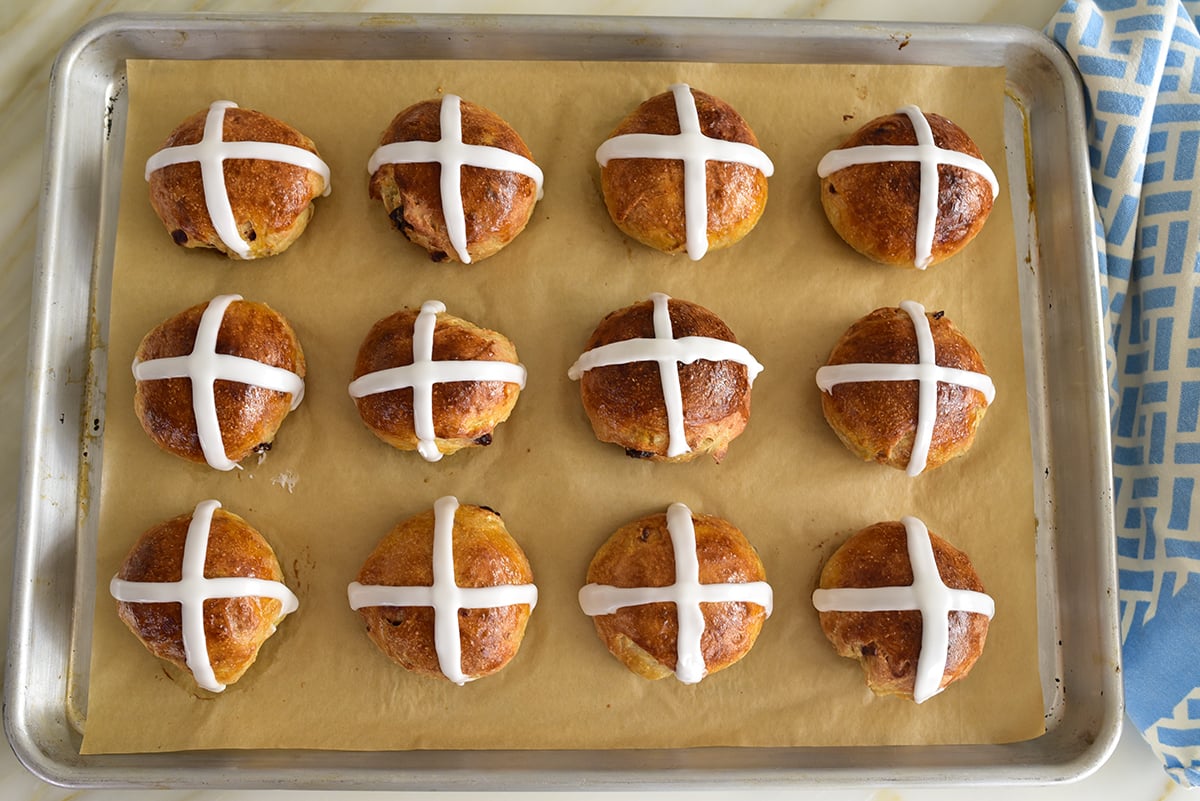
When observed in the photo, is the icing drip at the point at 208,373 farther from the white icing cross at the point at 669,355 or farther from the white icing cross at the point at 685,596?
the white icing cross at the point at 685,596

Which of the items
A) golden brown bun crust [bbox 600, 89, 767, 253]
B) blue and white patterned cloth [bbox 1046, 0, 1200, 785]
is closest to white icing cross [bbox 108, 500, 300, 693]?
golden brown bun crust [bbox 600, 89, 767, 253]

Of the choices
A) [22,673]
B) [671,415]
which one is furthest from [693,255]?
[22,673]

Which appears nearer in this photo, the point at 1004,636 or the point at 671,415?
the point at 671,415

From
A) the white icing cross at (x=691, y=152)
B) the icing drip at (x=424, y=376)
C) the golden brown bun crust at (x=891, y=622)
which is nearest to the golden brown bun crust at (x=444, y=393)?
the icing drip at (x=424, y=376)

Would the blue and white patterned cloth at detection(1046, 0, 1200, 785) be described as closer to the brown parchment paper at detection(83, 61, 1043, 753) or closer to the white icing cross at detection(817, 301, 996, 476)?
the brown parchment paper at detection(83, 61, 1043, 753)

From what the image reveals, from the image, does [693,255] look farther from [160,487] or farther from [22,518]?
[22,518]

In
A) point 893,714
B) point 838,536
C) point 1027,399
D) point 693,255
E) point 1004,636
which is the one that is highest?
point 693,255

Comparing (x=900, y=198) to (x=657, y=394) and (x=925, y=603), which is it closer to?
(x=657, y=394)
